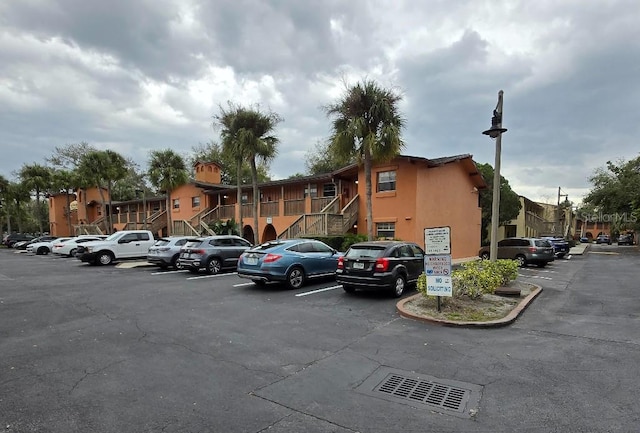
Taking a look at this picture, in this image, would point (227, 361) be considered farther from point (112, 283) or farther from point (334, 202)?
point (334, 202)

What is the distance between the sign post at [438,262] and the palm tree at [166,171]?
26.6 m

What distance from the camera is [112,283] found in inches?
488

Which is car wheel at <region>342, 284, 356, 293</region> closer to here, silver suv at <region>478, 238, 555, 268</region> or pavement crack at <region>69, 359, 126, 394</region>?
pavement crack at <region>69, 359, 126, 394</region>

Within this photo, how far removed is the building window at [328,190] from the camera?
2504 centimetres

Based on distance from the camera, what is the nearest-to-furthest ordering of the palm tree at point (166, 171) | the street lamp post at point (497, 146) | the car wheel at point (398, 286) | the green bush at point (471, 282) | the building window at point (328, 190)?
the green bush at point (471, 282), the car wheel at point (398, 286), the street lamp post at point (497, 146), the building window at point (328, 190), the palm tree at point (166, 171)

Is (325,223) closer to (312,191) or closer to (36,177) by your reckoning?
(312,191)

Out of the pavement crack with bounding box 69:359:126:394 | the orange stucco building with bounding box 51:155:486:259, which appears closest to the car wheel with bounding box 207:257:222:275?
the orange stucco building with bounding box 51:155:486:259

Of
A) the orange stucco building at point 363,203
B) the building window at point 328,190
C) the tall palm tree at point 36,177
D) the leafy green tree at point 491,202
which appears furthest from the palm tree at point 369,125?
the tall palm tree at point 36,177

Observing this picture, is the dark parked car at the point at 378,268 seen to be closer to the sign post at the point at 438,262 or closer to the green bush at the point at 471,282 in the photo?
the green bush at the point at 471,282

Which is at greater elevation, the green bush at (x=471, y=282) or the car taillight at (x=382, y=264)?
the car taillight at (x=382, y=264)

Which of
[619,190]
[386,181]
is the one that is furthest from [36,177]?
[619,190]

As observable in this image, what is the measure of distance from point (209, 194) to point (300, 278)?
76.1ft

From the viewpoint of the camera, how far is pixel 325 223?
20.1 metres

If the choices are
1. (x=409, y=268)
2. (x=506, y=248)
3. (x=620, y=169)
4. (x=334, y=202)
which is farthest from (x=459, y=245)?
(x=620, y=169)
